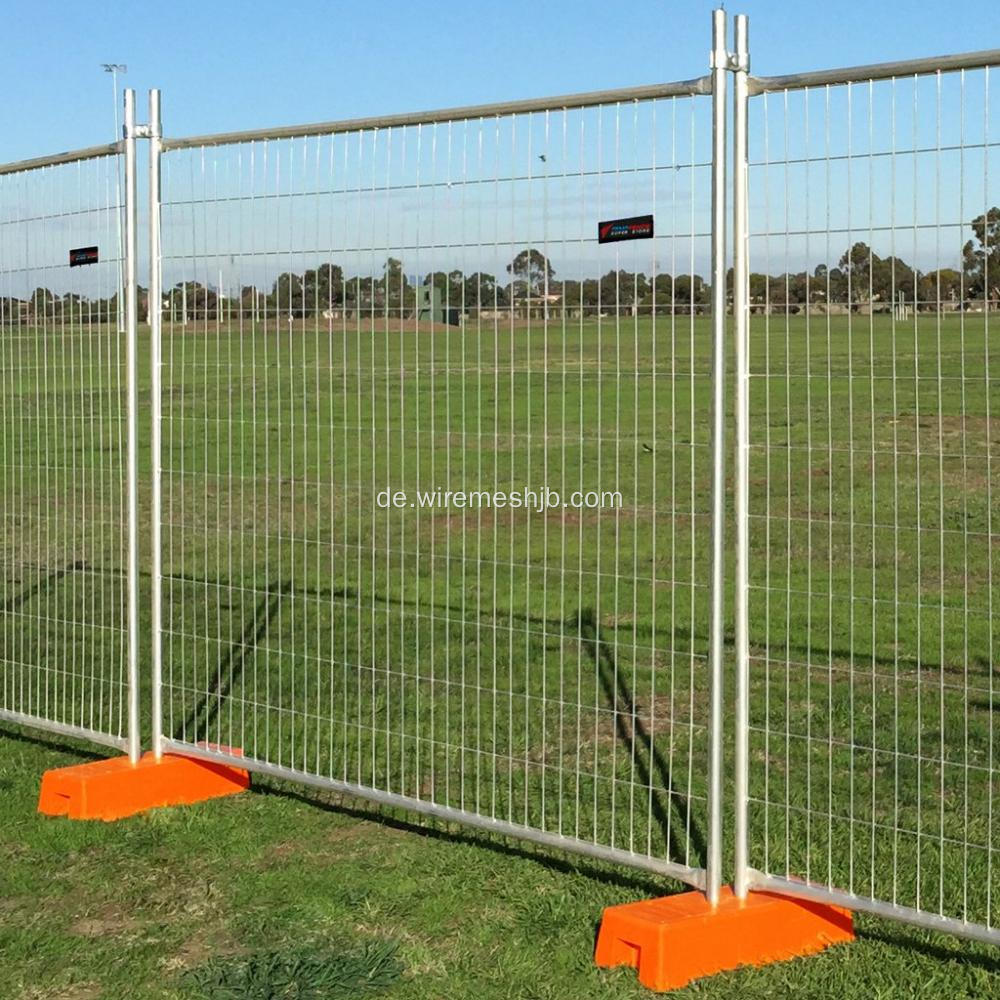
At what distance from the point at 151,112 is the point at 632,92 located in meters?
2.33

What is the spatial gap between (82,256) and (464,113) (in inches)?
84.1

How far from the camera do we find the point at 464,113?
554cm

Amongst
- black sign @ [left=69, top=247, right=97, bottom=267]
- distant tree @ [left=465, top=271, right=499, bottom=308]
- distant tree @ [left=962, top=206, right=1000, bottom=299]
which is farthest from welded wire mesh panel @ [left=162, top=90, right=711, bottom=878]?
distant tree @ [left=962, top=206, right=1000, bottom=299]

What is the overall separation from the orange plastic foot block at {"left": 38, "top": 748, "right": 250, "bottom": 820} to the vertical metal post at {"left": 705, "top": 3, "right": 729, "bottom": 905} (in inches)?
95.2

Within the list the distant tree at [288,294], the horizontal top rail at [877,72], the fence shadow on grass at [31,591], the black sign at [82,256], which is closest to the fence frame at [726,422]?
the horizontal top rail at [877,72]

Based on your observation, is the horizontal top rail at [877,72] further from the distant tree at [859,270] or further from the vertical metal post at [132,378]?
the vertical metal post at [132,378]

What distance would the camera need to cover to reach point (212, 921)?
536 cm

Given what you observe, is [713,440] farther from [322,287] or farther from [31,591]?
[31,591]

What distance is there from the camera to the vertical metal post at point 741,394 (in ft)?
15.6

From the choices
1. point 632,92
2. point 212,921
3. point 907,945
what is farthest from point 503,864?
point 632,92

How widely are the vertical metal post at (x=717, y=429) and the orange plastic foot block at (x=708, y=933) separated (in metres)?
0.11

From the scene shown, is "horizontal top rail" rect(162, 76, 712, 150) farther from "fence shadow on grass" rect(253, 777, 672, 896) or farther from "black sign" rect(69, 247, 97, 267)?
"fence shadow on grass" rect(253, 777, 672, 896)

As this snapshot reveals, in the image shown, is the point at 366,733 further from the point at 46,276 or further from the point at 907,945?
the point at 907,945

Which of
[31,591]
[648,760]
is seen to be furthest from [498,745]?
[31,591]
